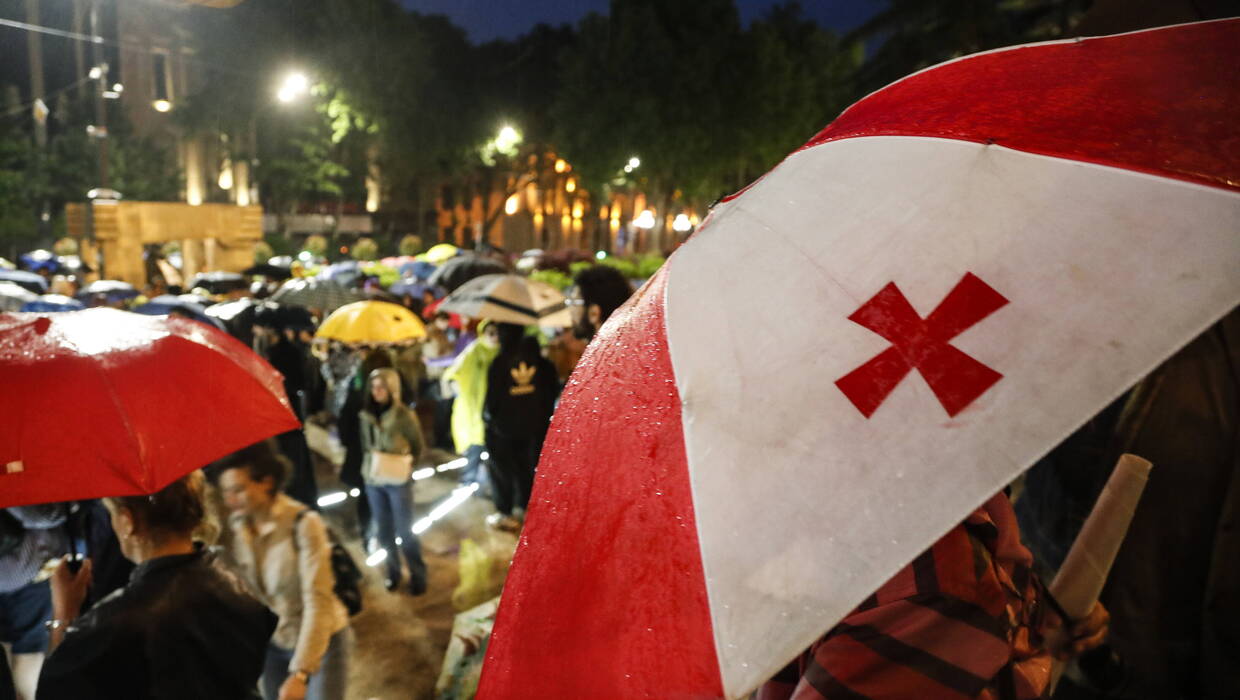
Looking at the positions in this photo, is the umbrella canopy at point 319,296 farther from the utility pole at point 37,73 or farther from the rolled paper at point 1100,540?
the utility pole at point 37,73

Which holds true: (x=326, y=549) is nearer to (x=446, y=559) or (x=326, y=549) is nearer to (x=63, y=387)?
(x=63, y=387)

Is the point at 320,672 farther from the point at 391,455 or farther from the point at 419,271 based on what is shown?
the point at 419,271

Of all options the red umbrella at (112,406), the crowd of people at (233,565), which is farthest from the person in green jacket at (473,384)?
the red umbrella at (112,406)

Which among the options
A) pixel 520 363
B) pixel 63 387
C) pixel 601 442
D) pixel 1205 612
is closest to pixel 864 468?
pixel 601 442

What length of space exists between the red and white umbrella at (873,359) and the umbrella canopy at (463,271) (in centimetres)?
1242

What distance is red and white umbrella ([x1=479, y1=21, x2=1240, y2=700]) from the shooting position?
0.89m

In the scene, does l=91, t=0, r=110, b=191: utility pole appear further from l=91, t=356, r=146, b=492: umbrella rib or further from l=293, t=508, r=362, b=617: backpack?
l=91, t=356, r=146, b=492: umbrella rib

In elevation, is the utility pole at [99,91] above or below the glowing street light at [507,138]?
below

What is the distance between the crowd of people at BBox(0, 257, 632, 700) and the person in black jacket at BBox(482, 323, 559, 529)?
0.02 m

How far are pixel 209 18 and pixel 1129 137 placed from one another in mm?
34924

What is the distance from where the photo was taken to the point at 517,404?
23.3ft

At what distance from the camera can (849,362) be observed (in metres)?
1.00

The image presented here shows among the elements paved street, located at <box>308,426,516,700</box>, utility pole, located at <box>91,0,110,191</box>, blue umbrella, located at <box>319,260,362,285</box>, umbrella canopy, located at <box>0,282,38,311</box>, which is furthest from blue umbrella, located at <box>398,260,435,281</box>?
paved street, located at <box>308,426,516,700</box>

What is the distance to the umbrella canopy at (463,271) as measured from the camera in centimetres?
1352
